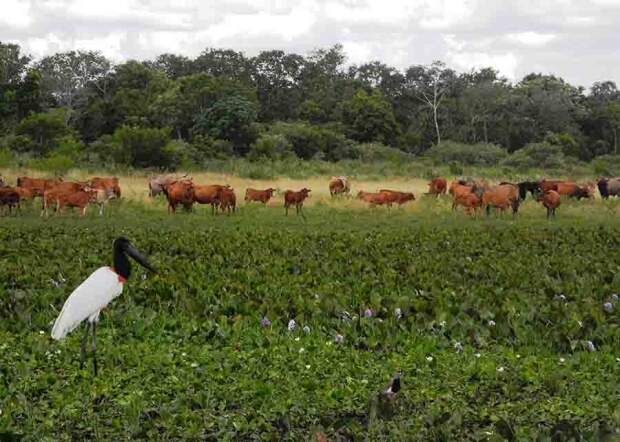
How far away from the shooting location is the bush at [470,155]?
57375 mm

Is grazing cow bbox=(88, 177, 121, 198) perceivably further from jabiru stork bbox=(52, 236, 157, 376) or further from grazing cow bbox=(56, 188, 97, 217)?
jabiru stork bbox=(52, 236, 157, 376)

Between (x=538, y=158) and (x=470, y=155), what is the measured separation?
5441 mm

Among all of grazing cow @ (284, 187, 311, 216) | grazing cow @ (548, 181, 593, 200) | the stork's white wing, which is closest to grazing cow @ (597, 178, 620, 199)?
grazing cow @ (548, 181, 593, 200)

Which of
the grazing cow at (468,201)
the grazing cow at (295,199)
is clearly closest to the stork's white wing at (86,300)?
the grazing cow at (295,199)

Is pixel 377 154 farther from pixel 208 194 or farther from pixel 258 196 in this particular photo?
pixel 208 194

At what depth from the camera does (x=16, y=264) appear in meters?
13.5

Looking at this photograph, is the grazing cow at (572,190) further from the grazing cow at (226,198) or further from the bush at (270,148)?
the bush at (270,148)

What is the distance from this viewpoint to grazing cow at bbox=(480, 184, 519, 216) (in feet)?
88.8

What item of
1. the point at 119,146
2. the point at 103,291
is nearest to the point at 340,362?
the point at 103,291

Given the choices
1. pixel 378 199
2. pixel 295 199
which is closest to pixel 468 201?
pixel 378 199

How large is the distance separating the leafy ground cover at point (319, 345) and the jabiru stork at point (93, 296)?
0.38 meters

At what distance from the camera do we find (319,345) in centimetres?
888

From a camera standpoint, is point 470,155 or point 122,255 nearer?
point 122,255

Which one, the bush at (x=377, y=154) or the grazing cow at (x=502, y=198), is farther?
the bush at (x=377, y=154)
